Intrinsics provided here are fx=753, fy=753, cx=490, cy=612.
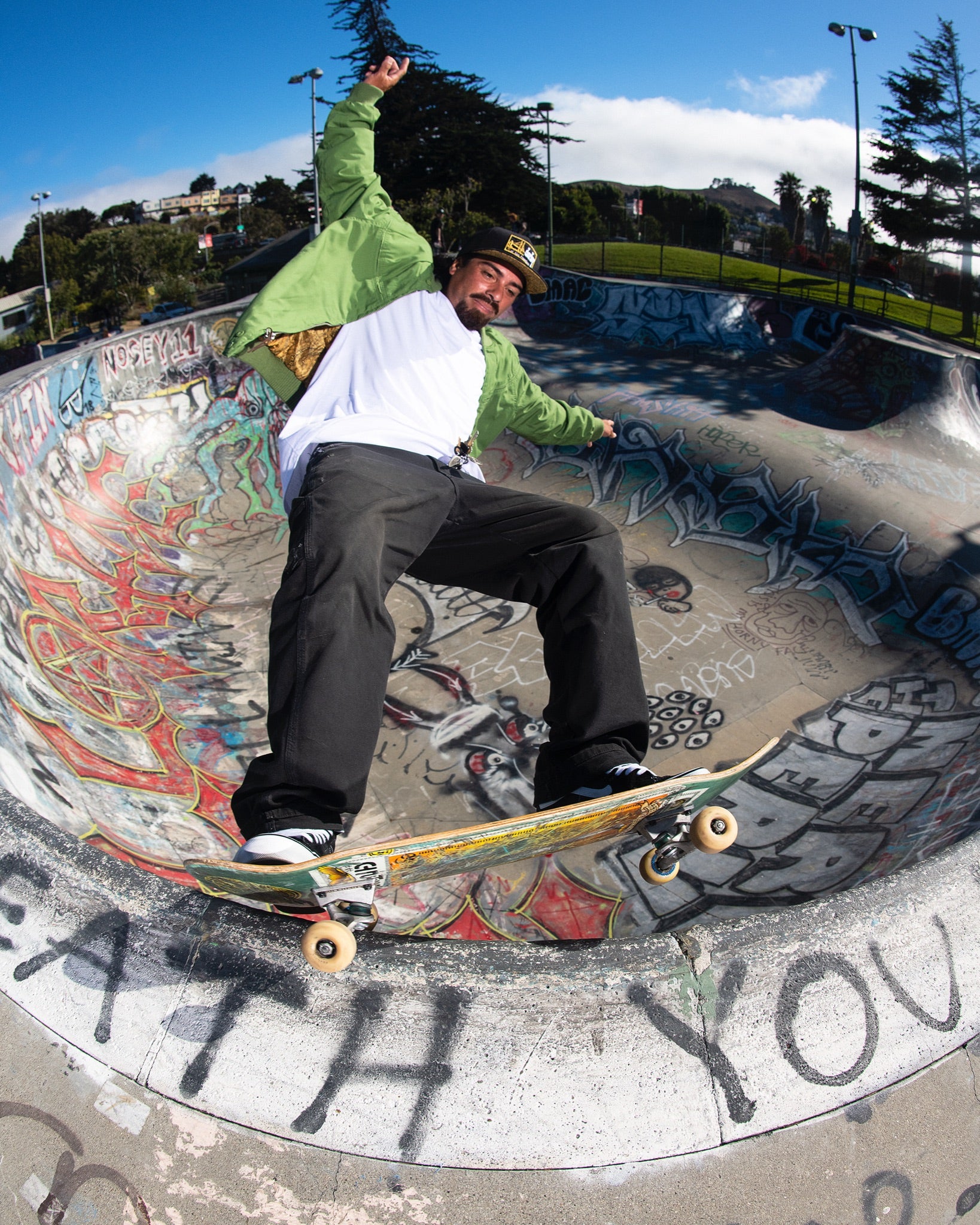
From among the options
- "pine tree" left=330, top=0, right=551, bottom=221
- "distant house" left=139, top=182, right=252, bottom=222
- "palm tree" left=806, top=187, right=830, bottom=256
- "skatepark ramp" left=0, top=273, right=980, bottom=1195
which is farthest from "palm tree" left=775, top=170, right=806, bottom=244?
"distant house" left=139, top=182, right=252, bottom=222

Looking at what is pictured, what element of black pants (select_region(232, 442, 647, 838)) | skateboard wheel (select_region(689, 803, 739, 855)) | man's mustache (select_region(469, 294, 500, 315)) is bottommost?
skateboard wheel (select_region(689, 803, 739, 855))

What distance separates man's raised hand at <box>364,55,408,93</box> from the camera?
13.1 feet

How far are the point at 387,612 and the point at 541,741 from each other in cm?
428

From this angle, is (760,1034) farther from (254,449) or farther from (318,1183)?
(254,449)

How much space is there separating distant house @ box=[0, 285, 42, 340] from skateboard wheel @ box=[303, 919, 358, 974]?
80.0 metres

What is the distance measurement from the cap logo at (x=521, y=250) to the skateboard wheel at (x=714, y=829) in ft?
9.76

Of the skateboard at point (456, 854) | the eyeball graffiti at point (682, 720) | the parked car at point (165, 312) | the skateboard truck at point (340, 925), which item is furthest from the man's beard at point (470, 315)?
the parked car at point (165, 312)

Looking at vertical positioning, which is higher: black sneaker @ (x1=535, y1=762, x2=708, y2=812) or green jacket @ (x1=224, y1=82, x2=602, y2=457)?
green jacket @ (x1=224, y1=82, x2=602, y2=457)

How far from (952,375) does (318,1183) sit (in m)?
12.2

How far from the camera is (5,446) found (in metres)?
7.86

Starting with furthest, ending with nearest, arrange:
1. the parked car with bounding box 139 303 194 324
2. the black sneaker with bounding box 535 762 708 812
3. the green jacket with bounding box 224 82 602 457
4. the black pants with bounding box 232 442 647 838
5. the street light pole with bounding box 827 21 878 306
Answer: the parked car with bounding box 139 303 194 324 < the street light pole with bounding box 827 21 878 306 < the green jacket with bounding box 224 82 602 457 < the black sneaker with bounding box 535 762 708 812 < the black pants with bounding box 232 442 647 838

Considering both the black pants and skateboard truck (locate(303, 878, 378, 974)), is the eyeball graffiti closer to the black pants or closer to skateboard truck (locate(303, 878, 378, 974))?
the black pants

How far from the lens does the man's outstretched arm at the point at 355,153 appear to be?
4.01 meters

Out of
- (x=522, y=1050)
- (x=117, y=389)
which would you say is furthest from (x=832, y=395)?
(x=522, y=1050)
